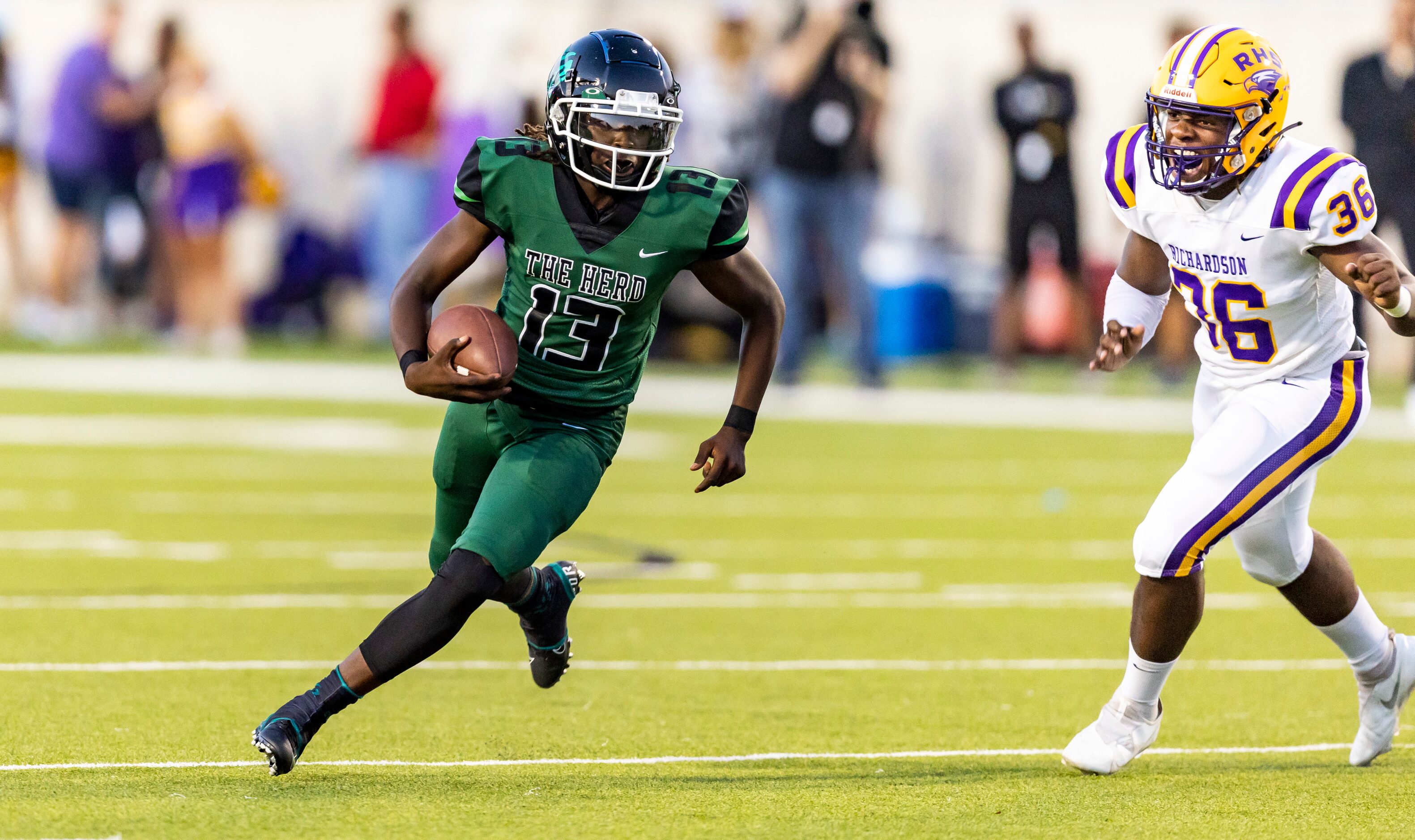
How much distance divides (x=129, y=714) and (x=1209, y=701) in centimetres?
283

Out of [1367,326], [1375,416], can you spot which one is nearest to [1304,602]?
[1375,416]

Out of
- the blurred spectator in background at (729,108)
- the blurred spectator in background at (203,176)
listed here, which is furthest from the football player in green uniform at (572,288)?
the blurred spectator in background at (203,176)

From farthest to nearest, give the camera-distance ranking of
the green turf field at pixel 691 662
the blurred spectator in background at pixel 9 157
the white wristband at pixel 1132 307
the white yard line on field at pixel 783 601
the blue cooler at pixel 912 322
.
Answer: the blue cooler at pixel 912 322
the blurred spectator in background at pixel 9 157
the white yard line on field at pixel 783 601
the white wristband at pixel 1132 307
the green turf field at pixel 691 662

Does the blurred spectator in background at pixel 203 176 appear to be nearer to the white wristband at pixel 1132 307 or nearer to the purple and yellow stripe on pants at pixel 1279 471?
the white wristband at pixel 1132 307

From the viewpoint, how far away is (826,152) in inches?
496

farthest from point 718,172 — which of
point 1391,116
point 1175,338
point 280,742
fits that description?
point 280,742

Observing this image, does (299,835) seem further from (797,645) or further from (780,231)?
(780,231)

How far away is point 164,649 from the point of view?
599cm

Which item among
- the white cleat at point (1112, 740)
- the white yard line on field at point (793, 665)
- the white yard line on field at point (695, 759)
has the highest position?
the white cleat at point (1112, 740)

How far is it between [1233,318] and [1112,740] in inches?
40.4

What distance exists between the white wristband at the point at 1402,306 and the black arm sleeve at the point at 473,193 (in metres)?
2.01

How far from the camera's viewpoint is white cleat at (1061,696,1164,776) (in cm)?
464

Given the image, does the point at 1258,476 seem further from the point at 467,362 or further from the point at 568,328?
the point at 467,362

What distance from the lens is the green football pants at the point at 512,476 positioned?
178 inches
